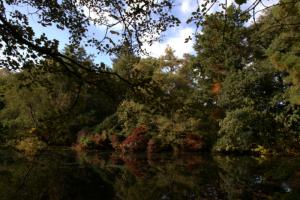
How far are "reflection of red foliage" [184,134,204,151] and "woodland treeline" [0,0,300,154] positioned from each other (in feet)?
0.23

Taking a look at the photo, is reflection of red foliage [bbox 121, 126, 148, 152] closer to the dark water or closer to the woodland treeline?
the woodland treeline

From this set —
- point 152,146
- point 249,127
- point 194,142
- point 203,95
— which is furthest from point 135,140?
point 249,127

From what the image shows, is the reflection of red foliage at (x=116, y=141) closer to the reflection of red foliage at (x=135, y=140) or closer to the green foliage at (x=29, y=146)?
the reflection of red foliage at (x=135, y=140)

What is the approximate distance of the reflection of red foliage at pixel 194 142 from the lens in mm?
27141

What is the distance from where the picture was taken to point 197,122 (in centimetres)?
2684

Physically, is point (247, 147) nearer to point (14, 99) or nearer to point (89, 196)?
point (89, 196)

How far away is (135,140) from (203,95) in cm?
715

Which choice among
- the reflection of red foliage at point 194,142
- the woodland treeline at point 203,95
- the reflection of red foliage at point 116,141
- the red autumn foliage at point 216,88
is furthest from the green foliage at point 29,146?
the red autumn foliage at point 216,88

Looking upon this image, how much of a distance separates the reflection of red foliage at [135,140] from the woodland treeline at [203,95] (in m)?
0.08

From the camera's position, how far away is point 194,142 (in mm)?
27188

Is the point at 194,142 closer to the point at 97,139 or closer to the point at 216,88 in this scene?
the point at 216,88

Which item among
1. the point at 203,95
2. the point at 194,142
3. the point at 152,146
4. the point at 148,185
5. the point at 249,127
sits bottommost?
the point at 148,185

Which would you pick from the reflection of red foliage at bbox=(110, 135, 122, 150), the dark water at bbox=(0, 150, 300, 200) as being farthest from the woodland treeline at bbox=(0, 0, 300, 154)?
the dark water at bbox=(0, 150, 300, 200)

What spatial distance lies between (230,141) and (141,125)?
8.63m
